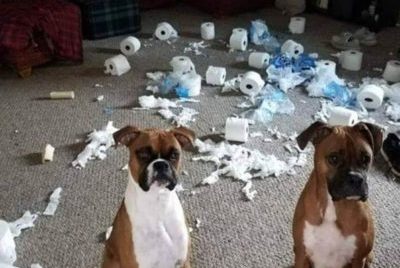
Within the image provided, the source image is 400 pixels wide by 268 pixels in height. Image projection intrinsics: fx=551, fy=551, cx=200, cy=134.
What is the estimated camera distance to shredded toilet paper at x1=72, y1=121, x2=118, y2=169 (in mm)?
2543

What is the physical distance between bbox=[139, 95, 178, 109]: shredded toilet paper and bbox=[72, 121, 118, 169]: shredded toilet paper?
0.28 metres

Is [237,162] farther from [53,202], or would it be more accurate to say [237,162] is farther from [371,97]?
[371,97]

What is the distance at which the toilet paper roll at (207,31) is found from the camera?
12.6 feet

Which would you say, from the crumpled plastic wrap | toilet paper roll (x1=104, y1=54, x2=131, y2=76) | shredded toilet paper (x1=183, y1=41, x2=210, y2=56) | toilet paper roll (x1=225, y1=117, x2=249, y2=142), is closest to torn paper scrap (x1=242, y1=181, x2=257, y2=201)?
toilet paper roll (x1=225, y1=117, x2=249, y2=142)

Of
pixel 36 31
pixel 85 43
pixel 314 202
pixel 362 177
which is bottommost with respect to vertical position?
pixel 85 43

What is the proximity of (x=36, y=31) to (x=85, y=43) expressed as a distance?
558 millimetres

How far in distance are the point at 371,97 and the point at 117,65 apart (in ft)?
4.93

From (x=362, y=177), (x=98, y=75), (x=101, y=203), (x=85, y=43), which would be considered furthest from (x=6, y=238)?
(x=85, y=43)

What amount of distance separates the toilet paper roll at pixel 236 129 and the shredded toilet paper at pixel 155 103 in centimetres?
46

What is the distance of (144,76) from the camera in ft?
11.1

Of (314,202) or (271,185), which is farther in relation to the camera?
(271,185)

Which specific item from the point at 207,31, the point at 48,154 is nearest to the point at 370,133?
the point at 48,154

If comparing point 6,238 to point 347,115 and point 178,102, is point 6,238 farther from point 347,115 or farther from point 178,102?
point 347,115

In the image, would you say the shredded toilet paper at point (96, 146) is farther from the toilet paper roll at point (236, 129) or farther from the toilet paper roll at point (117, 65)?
the toilet paper roll at point (117, 65)
